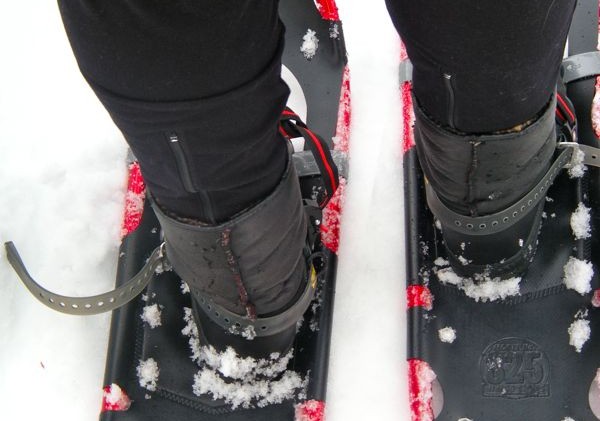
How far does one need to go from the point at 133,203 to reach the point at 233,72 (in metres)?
0.81

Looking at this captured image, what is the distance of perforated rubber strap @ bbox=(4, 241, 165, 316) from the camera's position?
1.28 meters

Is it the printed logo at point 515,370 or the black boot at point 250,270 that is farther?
the printed logo at point 515,370

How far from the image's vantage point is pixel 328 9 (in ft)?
5.71

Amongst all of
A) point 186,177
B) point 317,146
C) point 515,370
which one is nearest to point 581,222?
point 515,370

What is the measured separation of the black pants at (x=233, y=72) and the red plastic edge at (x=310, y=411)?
48 centimetres

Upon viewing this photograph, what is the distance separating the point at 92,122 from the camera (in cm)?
179

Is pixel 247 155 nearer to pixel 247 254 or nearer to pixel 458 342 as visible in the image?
pixel 247 254

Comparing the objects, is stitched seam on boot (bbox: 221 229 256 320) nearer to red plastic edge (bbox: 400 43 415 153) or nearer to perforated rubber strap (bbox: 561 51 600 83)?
red plastic edge (bbox: 400 43 415 153)

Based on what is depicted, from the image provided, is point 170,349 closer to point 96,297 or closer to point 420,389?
point 96,297

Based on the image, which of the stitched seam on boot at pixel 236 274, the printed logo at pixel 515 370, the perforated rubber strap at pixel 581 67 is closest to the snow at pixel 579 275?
the printed logo at pixel 515 370

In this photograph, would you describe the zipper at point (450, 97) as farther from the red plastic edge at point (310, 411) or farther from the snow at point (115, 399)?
the snow at point (115, 399)

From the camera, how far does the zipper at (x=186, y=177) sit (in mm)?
861

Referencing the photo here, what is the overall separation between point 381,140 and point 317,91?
19 cm

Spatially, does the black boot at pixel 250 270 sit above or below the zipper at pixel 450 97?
below
